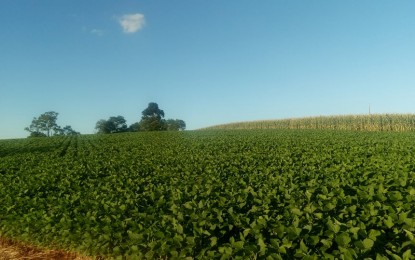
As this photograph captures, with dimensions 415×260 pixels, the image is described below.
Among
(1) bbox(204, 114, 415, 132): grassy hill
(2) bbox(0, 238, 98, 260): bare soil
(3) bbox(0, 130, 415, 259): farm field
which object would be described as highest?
(1) bbox(204, 114, 415, 132): grassy hill

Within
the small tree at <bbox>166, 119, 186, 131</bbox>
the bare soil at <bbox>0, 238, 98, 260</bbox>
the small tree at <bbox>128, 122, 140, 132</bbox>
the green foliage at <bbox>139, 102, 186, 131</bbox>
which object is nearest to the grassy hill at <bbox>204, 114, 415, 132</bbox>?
the green foliage at <bbox>139, 102, 186, 131</bbox>

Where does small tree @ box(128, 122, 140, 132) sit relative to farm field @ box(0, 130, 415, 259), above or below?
above

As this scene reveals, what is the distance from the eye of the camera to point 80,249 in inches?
280

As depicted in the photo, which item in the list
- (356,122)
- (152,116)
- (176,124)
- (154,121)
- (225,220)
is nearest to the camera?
(225,220)

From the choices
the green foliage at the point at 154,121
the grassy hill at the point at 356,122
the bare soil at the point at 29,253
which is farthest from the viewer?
the green foliage at the point at 154,121

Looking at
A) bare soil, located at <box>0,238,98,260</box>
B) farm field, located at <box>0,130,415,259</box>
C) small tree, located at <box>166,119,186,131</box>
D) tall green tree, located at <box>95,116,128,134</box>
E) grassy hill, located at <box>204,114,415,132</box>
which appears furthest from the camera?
small tree, located at <box>166,119,186,131</box>

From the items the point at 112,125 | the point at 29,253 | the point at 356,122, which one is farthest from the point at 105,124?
the point at 29,253

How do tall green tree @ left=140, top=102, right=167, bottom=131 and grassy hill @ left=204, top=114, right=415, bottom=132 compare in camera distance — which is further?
tall green tree @ left=140, top=102, right=167, bottom=131

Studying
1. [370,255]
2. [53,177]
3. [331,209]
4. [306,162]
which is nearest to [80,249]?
[331,209]

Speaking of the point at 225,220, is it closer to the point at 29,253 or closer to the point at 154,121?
the point at 29,253

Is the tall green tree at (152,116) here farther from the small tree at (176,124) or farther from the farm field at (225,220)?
the farm field at (225,220)

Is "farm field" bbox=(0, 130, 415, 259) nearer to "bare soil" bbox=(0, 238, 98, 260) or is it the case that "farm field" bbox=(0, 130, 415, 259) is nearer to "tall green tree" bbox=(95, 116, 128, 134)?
"bare soil" bbox=(0, 238, 98, 260)

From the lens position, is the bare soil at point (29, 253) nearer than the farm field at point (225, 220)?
No

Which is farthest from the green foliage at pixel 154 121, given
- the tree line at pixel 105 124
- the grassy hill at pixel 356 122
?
the grassy hill at pixel 356 122
